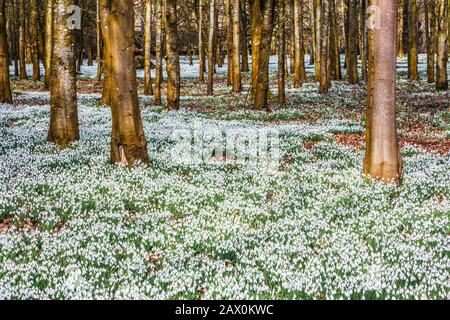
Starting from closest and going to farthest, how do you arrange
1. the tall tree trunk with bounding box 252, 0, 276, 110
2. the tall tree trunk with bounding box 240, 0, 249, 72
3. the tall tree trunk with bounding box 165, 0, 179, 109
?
the tall tree trunk with bounding box 252, 0, 276, 110
the tall tree trunk with bounding box 165, 0, 179, 109
the tall tree trunk with bounding box 240, 0, 249, 72

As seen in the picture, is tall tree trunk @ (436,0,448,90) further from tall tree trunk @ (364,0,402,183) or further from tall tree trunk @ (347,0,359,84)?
tall tree trunk @ (364,0,402,183)

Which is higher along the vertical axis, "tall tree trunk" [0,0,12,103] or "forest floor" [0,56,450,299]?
"tall tree trunk" [0,0,12,103]

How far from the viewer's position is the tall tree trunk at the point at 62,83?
14.6m

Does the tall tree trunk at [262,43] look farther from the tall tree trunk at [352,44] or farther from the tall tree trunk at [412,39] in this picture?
the tall tree trunk at [412,39]

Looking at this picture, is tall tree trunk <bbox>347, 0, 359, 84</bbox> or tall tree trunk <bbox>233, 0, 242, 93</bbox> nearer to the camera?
tall tree trunk <bbox>233, 0, 242, 93</bbox>

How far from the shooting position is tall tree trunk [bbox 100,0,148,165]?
11.7m

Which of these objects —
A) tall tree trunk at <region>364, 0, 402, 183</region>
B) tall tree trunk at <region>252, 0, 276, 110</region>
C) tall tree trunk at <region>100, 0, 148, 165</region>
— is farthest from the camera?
tall tree trunk at <region>252, 0, 276, 110</region>

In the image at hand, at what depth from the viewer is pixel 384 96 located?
10.6m

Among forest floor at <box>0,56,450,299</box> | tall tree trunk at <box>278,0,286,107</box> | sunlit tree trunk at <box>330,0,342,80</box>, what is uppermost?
sunlit tree trunk at <box>330,0,342,80</box>

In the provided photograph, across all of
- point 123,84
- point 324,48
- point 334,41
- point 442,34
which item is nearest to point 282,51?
point 324,48

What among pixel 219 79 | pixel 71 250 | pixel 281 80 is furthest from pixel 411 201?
pixel 219 79

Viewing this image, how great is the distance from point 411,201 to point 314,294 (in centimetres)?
469

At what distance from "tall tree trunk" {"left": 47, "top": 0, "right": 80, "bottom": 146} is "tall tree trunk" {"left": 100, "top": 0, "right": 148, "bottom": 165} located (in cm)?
314

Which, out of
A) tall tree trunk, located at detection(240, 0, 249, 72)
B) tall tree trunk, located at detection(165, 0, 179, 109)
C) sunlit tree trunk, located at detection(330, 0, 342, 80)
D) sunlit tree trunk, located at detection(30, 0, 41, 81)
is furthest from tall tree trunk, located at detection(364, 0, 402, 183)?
tall tree trunk, located at detection(240, 0, 249, 72)
